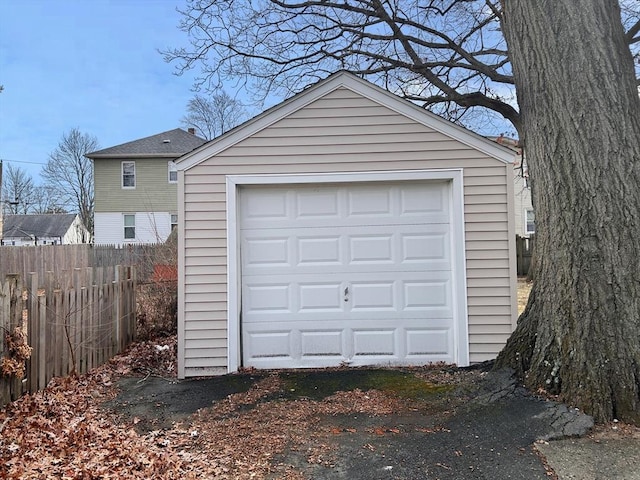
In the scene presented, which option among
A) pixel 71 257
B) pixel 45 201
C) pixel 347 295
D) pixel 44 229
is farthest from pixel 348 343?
pixel 45 201

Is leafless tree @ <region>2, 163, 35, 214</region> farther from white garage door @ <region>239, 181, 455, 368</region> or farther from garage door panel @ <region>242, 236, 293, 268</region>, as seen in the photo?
white garage door @ <region>239, 181, 455, 368</region>

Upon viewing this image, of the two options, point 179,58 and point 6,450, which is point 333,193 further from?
point 179,58

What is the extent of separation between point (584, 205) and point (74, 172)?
1685 inches

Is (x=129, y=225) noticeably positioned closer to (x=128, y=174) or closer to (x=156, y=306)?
(x=128, y=174)

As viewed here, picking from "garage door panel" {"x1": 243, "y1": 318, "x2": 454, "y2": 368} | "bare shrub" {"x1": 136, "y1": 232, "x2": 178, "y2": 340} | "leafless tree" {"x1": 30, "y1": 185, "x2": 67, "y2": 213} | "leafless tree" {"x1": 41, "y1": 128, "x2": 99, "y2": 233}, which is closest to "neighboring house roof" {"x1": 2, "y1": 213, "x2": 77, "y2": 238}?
"leafless tree" {"x1": 41, "y1": 128, "x2": 99, "y2": 233}

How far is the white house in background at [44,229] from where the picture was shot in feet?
120

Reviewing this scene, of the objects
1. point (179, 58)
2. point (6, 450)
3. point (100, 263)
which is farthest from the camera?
point (100, 263)

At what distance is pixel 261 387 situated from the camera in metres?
5.00

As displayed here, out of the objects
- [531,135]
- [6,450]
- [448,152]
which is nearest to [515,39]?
[531,135]

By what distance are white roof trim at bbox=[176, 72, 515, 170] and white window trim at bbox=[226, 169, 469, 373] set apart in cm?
42

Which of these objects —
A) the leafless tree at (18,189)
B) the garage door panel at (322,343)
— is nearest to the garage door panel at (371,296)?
the garage door panel at (322,343)

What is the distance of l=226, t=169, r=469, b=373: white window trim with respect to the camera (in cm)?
560

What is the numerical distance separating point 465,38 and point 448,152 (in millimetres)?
5164

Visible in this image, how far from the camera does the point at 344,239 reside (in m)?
5.79
